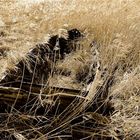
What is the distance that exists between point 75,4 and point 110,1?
1.84 feet

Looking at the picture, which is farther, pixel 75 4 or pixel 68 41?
pixel 75 4

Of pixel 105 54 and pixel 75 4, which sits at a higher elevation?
pixel 75 4

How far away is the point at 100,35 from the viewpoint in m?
4.17

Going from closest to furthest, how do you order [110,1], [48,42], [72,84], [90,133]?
[90,133]
[72,84]
[48,42]
[110,1]

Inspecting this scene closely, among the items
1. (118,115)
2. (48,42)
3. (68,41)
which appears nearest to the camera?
(118,115)

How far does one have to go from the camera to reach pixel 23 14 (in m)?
5.41

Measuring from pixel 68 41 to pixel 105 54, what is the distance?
77 centimetres

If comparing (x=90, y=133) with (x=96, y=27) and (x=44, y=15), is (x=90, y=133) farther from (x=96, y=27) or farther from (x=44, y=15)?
(x=44, y=15)

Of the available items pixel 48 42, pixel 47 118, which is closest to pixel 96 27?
pixel 48 42

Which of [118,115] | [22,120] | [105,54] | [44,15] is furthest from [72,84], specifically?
[44,15]

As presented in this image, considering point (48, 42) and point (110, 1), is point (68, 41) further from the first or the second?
point (110, 1)

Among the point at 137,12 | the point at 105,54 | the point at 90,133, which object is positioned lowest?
the point at 90,133

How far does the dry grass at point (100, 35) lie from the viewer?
9.86 ft

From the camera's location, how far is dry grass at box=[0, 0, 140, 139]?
3.00 metres
